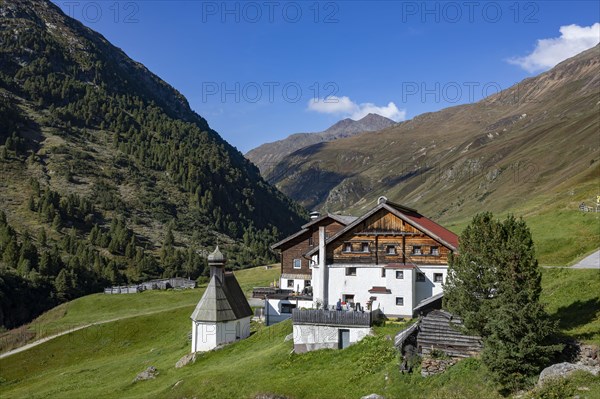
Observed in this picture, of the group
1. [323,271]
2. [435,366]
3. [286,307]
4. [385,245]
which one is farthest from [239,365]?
[435,366]

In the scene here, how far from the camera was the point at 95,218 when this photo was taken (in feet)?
516

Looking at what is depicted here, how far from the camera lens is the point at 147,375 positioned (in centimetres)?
4584

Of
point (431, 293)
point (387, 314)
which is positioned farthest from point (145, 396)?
point (431, 293)

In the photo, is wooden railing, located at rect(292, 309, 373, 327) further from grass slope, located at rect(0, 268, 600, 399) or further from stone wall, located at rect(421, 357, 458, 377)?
stone wall, located at rect(421, 357, 458, 377)

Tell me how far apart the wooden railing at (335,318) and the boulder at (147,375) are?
1490 centimetres

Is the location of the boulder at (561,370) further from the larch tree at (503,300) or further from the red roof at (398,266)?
the red roof at (398,266)

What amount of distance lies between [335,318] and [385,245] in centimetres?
1183

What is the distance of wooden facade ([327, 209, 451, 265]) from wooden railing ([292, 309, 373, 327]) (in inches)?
389

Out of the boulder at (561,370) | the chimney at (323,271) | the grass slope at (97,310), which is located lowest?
the grass slope at (97,310)

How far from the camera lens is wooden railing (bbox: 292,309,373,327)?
124ft

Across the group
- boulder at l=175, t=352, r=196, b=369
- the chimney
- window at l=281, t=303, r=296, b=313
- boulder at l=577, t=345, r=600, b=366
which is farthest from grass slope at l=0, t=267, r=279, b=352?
boulder at l=577, t=345, r=600, b=366

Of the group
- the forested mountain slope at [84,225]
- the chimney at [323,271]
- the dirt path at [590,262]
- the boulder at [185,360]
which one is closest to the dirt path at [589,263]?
the dirt path at [590,262]

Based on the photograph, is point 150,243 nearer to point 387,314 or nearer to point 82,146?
point 82,146

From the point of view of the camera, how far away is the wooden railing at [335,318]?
37.7 metres
